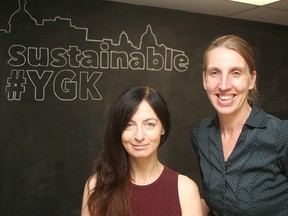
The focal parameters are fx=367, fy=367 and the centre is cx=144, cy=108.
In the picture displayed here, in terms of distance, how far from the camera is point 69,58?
321 cm

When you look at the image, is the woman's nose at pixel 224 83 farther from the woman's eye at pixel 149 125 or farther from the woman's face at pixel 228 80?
the woman's eye at pixel 149 125

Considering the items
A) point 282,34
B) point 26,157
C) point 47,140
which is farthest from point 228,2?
point 26,157

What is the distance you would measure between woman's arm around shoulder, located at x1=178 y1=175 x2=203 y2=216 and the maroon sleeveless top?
2 centimetres

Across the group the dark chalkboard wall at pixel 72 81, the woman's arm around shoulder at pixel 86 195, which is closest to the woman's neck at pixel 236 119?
the woman's arm around shoulder at pixel 86 195

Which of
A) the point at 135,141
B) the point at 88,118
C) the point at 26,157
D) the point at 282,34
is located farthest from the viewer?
the point at 282,34

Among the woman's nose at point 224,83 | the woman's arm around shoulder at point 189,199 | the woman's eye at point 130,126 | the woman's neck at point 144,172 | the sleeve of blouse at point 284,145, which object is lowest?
the woman's arm around shoulder at point 189,199

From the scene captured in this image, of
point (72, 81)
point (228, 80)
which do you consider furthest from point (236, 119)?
point (72, 81)

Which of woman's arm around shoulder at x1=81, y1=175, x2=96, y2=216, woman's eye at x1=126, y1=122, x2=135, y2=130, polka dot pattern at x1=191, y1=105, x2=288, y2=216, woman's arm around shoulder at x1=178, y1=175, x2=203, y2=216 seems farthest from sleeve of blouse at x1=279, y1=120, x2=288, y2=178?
woman's arm around shoulder at x1=81, y1=175, x2=96, y2=216

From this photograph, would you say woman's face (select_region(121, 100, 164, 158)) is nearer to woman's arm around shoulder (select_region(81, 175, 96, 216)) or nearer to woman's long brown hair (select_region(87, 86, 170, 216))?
woman's long brown hair (select_region(87, 86, 170, 216))

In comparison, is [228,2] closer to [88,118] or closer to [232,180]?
[88,118]

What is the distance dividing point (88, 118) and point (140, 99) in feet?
6.09

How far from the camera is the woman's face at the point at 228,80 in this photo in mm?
1506

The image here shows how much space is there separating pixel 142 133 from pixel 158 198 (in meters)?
0.31

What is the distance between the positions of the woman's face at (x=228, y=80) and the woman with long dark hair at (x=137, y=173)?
237 millimetres
